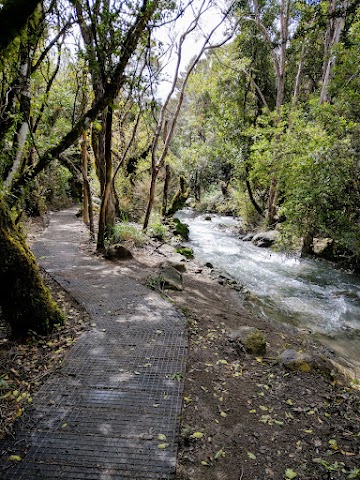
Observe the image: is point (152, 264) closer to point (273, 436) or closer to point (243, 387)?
point (243, 387)

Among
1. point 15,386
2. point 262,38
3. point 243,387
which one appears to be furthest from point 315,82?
point 15,386

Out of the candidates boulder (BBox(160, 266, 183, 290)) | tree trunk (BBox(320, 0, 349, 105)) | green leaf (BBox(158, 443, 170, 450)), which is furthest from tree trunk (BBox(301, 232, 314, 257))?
green leaf (BBox(158, 443, 170, 450))

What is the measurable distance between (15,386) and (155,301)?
2548mm

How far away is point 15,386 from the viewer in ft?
9.82

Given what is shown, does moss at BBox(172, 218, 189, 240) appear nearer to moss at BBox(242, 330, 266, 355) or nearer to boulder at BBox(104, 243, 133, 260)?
boulder at BBox(104, 243, 133, 260)

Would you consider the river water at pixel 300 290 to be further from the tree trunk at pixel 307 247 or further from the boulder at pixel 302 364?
the boulder at pixel 302 364

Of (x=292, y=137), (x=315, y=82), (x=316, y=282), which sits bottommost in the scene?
(x=316, y=282)

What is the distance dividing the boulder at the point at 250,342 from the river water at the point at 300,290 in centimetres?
151

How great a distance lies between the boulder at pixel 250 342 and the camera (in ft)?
13.5

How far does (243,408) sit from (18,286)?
280cm

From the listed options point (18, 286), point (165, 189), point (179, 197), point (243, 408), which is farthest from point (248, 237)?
point (18, 286)

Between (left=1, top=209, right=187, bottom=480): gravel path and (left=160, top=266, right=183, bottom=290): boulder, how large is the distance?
1.26m

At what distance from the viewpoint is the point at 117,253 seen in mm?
7672

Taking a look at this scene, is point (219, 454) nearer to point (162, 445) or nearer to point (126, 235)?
point (162, 445)
